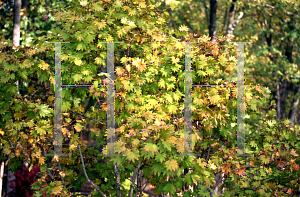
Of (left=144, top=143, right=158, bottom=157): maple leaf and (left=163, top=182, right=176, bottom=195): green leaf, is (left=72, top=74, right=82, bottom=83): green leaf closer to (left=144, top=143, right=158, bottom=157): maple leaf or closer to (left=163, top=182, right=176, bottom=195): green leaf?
(left=144, top=143, right=158, bottom=157): maple leaf

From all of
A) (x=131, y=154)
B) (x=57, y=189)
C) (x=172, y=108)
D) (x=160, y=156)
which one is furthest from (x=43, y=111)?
(x=160, y=156)

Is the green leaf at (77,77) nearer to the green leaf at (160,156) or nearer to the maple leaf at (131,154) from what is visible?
the maple leaf at (131,154)

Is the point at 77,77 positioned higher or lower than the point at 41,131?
higher

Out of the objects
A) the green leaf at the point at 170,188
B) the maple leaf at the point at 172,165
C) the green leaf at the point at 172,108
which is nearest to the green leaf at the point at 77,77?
the green leaf at the point at 172,108

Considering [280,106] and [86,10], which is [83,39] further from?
[280,106]

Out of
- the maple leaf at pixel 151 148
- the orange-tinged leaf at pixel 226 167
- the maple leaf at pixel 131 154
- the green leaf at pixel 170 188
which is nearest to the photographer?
the maple leaf at pixel 151 148

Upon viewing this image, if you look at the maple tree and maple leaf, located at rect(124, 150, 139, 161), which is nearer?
maple leaf, located at rect(124, 150, 139, 161)

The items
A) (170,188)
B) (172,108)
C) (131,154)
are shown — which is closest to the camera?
(131,154)

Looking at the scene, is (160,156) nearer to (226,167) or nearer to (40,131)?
(226,167)

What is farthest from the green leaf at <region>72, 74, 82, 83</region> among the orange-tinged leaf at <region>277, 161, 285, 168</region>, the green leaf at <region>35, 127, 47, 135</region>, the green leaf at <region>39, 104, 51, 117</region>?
the orange-tinged leaf at <region>277, 161, 285, 168</region>

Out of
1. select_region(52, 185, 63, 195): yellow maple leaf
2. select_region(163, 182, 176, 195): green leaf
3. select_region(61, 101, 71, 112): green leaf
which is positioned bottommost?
select_region(52, 185, 63, 195): yellow maple leaf

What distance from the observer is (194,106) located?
4508 mm

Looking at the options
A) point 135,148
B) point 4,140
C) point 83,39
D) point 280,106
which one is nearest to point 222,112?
point 135,148

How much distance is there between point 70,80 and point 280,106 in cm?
1403
